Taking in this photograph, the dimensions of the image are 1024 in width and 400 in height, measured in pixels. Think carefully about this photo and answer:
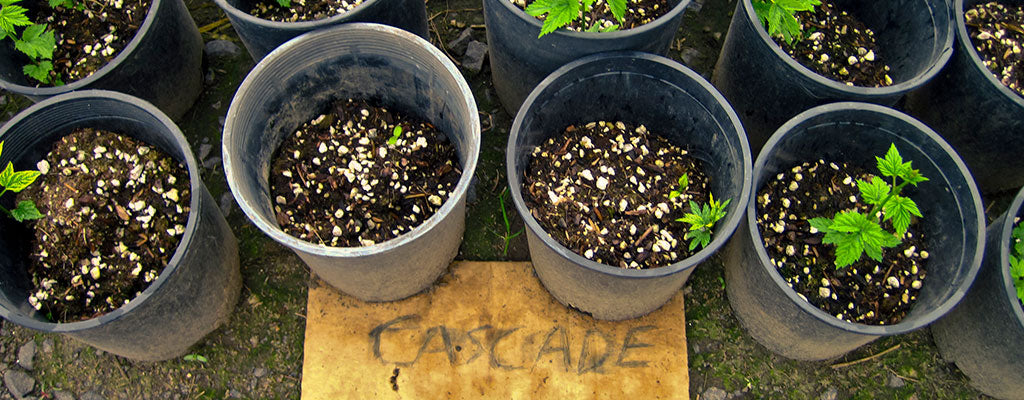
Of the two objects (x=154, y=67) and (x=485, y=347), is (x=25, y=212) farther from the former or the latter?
(x=485, y=347)

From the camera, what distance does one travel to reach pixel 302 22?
86.0 inches

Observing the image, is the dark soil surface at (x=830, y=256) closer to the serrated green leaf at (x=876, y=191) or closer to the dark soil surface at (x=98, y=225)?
the serrated green leaf at (x=876, y=191)

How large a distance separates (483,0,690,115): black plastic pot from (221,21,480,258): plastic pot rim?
299mm

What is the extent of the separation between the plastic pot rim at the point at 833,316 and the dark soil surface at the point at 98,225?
1843mm

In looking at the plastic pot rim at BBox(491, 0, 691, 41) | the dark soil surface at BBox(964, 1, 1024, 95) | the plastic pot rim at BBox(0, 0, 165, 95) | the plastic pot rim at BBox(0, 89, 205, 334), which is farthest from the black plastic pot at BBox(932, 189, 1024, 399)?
the plastic pot rim at BBox(0, 0, 165, 95)

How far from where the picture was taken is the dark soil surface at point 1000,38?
96.4 inches

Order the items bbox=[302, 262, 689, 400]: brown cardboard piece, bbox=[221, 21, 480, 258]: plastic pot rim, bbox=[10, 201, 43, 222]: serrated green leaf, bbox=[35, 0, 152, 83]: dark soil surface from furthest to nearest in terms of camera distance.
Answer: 1. bbox=[35, 0, 152, 83]: dark soil surface
2. bbox=[302, 262, 689, 400]: brown cardboard piece
3. bbox=[10, 201, 43, 222]: serrated green leaf
4. bbox=[221, 21, 480, 258]: plastic pot rim

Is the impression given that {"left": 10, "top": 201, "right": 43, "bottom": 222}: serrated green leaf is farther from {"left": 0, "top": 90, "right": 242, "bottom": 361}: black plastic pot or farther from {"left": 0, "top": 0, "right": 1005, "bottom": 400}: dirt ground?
{"left": 0, "top": 0, "right": 1005, "bottom": 400}: dirt ground

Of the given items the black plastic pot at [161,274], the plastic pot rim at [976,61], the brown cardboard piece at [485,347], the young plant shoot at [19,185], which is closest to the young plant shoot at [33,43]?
the black plastic pot at [161,274]

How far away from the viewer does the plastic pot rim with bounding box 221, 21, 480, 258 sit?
72.7 inches

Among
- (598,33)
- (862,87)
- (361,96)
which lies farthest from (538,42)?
(862,87)

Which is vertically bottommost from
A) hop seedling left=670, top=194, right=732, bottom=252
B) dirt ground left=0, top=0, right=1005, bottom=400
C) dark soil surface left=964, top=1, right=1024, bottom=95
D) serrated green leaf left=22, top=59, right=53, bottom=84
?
dirt ground left=0, top=0, right=1005, bottom=400

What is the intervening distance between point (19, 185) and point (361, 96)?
109 cm

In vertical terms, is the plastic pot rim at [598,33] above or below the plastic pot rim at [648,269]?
above
